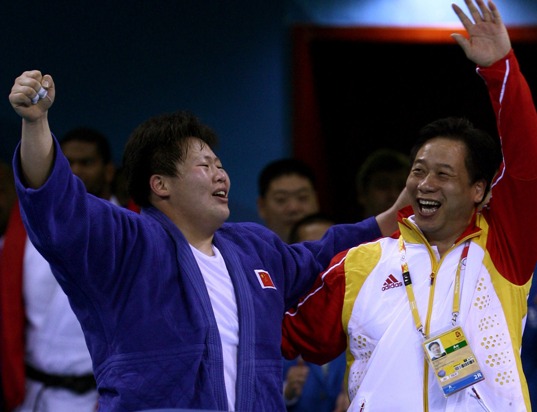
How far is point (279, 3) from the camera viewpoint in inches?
274

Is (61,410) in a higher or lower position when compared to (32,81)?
lower

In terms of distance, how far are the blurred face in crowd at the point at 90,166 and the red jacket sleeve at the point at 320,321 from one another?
1.68m

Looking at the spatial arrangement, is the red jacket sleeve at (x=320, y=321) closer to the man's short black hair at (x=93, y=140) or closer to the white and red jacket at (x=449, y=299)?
the white and red jacket at (x=449, y=299)

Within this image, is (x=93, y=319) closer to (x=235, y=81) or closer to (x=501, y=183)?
(x=501, y=183)

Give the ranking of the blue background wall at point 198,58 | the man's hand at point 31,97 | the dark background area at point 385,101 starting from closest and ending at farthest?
the man's hand at point 31,97 < the blue background wall at point 198,58 < the dark background area at point 385,101

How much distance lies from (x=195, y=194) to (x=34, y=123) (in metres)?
0.75

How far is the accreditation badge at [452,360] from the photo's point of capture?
3779 millimetres

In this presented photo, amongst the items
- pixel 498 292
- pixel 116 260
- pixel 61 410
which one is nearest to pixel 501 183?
pixel 498 292

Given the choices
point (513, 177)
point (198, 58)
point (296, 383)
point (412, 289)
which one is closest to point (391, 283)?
point (412, 289)

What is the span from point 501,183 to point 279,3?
10.7 feet

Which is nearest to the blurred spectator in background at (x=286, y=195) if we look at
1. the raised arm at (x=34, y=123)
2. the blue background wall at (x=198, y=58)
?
the blue background wall at (x=198, y=58)

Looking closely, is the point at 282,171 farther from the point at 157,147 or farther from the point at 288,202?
the point at 157,147

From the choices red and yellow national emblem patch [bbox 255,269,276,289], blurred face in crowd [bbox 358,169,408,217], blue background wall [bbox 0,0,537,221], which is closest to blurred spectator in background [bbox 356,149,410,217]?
blurred face in crowd [bbox 358,169,408,217]

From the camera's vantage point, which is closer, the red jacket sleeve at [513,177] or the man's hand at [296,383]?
the red jacket sleeve at [513,177]
